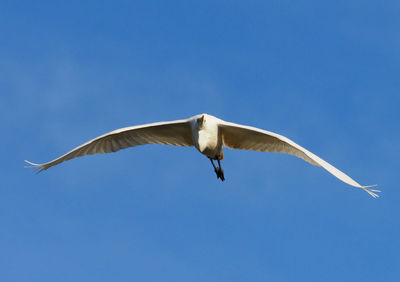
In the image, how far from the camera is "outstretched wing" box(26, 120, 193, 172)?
22203mm

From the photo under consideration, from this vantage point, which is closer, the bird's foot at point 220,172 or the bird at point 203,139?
the bird at point 203,139

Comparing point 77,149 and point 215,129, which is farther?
point 77,149

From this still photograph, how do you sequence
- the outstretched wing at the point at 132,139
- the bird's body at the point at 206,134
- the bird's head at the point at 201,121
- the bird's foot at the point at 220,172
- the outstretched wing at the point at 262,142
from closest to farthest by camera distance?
the outstretched wing at the point at 262,142
the bird's head at the point at 201,121
the bird's body at the point at 206,134
the outstretched wing at the point at 132,139
the bird's foot at the point at 220,172

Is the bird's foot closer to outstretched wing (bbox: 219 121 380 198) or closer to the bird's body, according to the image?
outstretched wing (bbox: 219 121 380 198)

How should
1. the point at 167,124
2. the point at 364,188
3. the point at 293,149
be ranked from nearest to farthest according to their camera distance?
the point at 364,188 → the point at 293,149 → the point at 167,124

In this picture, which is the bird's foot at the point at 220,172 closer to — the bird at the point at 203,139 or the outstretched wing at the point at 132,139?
the bird at the point at 203,139

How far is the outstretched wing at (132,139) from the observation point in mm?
22203

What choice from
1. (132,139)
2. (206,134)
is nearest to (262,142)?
(206,134)

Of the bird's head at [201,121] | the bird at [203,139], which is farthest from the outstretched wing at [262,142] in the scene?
the bird's head at [201,121]

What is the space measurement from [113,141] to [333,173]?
7874 mm

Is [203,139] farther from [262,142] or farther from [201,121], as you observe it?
[262,142]

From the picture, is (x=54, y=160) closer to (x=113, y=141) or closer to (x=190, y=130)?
(x=113, y=141)

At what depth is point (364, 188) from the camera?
1789 cm

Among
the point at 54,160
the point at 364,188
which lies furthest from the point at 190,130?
the point at 364,188
